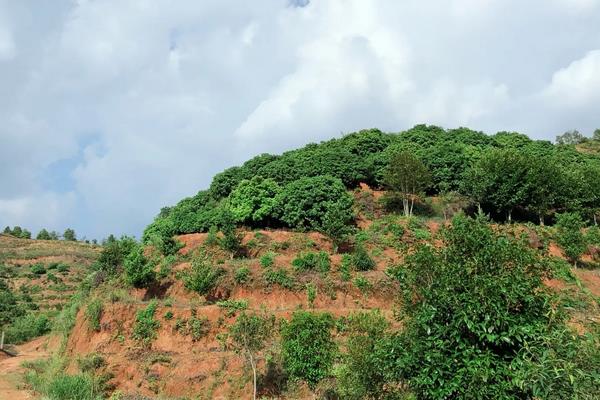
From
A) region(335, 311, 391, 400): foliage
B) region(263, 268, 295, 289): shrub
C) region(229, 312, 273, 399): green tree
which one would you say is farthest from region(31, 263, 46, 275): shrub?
region(335, 311, 391, 400): foliage

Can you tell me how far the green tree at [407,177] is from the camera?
1375 inches

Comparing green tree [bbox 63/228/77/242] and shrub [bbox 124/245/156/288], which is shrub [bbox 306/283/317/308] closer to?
shrub [bbox 124/245/156/288]

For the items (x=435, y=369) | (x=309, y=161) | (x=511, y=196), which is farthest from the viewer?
(x=309, y=161)

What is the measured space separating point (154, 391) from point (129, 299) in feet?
22.8

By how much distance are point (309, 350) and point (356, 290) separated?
29.9 ft

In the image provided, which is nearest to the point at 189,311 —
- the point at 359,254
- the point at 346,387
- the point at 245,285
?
the point at 245,285

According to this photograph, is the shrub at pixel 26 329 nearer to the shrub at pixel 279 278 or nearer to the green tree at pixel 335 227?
the shrub at pixel 279 278

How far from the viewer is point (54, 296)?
51.1 m

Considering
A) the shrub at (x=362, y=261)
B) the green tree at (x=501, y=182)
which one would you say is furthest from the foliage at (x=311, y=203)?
the green tree at (x=501, y=182)

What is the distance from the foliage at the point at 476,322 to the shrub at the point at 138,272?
2216 cm

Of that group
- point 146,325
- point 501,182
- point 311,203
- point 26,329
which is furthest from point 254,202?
point 26,329

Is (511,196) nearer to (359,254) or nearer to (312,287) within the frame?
(359,254)

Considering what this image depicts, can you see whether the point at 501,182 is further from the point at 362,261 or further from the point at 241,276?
the point at 241,276

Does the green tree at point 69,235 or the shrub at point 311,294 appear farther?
the green tree at point 69,235
